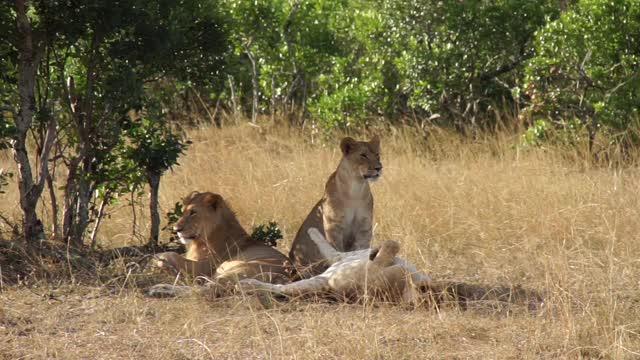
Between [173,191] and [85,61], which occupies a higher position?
[85,61]

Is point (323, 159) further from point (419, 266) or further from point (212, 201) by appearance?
point (212, 201)

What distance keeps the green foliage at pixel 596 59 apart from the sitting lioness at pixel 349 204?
3.97 m

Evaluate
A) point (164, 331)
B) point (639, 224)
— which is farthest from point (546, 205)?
point (164, 331)

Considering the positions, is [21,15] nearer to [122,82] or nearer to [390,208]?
[122,82]

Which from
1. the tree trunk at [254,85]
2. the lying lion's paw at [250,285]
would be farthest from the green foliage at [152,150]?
the tree trunk at [254,85]

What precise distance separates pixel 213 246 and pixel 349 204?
3.22 feet

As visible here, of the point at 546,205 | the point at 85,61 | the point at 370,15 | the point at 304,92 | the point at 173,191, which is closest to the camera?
the point at 85,61

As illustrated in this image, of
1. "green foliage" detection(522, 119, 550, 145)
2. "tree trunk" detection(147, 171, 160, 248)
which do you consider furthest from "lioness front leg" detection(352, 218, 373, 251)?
"green foliage" detection(522, 119, 550, 145)

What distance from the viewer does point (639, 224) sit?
8039mm

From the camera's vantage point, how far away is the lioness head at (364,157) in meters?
7.53

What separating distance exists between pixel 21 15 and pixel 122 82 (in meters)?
0.74

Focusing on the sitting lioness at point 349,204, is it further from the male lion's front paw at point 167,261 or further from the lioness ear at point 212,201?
the male lion's front paw at point 167,261

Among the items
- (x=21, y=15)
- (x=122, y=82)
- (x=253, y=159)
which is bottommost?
(x=253, y=159)

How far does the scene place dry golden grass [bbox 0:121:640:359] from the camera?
5.36 metres
